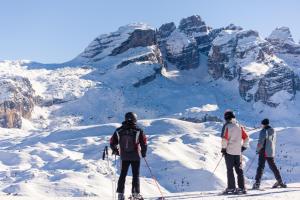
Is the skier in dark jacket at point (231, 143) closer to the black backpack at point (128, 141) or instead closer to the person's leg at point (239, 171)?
the person's leg at point (239, 171)

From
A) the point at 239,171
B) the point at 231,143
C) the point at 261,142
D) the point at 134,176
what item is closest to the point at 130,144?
the point at 134,176

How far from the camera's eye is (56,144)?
157500 millimetres

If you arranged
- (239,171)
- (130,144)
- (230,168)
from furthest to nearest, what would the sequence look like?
(239,171)
(230,168)
(130,144)

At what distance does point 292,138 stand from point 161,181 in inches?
2246

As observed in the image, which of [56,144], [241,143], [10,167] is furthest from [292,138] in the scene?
[241,143]

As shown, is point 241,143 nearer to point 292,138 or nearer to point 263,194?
point 263,194

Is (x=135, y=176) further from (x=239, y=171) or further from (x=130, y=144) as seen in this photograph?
(x=239, y=171)

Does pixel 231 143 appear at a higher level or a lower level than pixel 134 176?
higher

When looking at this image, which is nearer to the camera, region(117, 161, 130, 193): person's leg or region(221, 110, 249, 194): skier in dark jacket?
region(117, 161, 130, 193): person's leg

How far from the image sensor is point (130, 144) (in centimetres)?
1634

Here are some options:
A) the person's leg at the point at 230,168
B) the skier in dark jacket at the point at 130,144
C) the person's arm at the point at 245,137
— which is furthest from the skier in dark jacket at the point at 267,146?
the skier in dark jacket at the point at 130,144

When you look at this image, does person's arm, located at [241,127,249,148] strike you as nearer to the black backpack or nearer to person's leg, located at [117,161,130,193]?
the black backpack

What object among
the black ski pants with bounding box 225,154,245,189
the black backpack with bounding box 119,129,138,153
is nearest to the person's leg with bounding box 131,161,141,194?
the black backpack with bounding box 119,129,138,153

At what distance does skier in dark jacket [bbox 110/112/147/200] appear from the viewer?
16.3 meters
